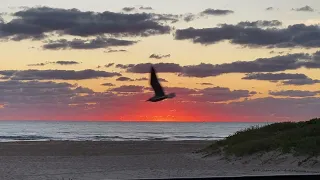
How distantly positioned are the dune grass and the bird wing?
13559 mm

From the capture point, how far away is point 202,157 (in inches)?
1093

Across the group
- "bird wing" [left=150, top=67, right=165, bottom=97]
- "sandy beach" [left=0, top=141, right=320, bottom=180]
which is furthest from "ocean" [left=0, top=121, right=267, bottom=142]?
"bird wing" [left=150, top=67, right=165, bottom=97]

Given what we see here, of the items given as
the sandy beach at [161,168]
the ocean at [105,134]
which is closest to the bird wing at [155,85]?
the sandy beach at [161,168]

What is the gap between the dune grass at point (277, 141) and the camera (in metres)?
20.6

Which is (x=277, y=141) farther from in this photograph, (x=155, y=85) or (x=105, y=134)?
(x=105, y=134)

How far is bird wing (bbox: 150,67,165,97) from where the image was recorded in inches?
286

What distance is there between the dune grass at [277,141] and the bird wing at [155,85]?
44.5ft

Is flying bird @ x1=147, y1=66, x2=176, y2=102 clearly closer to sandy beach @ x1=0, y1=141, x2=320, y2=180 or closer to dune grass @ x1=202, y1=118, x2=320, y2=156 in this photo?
A: sandy beach @ x1=0, y1=141, x2=320, y2=180

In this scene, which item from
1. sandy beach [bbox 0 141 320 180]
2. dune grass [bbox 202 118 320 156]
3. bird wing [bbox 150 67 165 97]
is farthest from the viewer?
dune grass [bbox 202 118 320 156]

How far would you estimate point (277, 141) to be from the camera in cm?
2275

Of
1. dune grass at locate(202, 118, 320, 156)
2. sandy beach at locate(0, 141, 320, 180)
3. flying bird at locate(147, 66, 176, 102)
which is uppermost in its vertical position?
flying bird at locate(147, 66, 176, 102)

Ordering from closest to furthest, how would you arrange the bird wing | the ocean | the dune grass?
the bird wing
the dune grass
the ocean

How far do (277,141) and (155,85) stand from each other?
16192mm

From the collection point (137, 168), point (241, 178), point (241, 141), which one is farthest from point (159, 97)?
point (241, 141)
